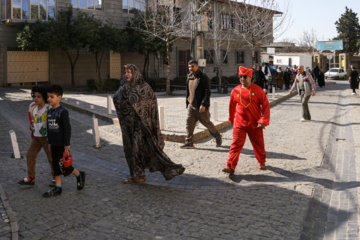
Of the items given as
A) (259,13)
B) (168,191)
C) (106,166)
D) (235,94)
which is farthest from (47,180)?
(259,13)

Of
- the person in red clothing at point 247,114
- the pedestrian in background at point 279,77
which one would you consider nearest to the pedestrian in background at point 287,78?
the pedestrian in background at point 279,77

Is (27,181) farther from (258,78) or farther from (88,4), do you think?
(88,4)

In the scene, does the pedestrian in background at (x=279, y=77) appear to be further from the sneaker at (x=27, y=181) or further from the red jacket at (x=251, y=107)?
the sneaker at (x=27, y=181)

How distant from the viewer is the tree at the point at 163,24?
22.4 meters

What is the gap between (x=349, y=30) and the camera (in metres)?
73.4

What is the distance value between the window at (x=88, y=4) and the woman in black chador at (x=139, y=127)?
21.8 meters

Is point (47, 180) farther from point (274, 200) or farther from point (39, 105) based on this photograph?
point (274, 200)

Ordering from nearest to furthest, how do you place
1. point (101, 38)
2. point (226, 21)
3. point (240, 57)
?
point (101, 38), point (226, 21), point (240, 57)

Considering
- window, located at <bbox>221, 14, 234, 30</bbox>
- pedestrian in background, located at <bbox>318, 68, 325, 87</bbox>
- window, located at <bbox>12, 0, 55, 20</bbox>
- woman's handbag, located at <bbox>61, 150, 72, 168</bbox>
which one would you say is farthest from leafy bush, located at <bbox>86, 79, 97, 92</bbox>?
woman's handbag, located at <bbox>61, 150, 72, 168</bbox>

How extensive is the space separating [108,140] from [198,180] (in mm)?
4159

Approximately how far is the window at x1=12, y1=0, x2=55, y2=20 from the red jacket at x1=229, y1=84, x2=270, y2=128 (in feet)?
67.5

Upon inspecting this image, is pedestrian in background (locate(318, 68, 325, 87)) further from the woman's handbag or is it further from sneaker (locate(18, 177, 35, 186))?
the woman's handbag

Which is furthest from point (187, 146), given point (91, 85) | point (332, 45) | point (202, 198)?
point (332, 45)

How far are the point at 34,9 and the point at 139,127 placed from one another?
2097cm
